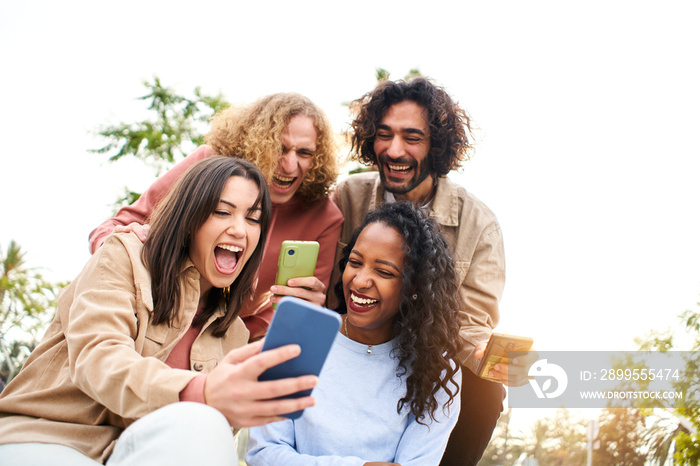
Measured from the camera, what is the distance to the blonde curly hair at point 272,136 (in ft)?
13.4

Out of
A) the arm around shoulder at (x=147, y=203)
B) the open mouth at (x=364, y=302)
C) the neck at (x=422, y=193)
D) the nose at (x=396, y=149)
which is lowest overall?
the open mouth at (x=364, y=302)

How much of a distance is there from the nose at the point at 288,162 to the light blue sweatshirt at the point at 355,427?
148 cm

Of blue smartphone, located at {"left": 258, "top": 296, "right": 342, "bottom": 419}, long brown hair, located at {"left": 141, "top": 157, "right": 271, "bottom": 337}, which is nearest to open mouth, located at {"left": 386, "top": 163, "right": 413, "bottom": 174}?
long brown hair, located at {"left": 141, "top": 157, "right": 271, "bottom": 337}

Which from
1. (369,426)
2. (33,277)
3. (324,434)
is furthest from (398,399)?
(33,277)

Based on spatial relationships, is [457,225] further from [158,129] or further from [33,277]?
[33,277]

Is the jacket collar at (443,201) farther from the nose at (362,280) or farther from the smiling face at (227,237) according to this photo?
the smiling face at (227,237)

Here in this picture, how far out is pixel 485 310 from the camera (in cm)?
451

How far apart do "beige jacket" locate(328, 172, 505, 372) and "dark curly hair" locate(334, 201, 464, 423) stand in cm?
85

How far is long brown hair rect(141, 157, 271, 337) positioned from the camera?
263 centimetres

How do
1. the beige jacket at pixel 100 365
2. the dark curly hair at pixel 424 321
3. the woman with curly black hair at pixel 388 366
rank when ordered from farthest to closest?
the dark curly hair at pixel 424 321, the woman with curly black hair at pixel 388 366, the beige jacket at pixel 100 365

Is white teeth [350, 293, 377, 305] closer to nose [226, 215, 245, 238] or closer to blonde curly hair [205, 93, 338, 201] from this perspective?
nose [226, 215, 245, 238]

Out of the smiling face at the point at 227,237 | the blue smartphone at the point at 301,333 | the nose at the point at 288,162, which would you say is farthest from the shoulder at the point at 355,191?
the blue smartphone at the point at 301,333

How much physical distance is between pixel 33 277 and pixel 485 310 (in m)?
20.2

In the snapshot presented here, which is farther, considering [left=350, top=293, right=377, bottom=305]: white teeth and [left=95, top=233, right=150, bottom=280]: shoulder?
[left=350, top=293, right=377, bottom=305]: white teeth
